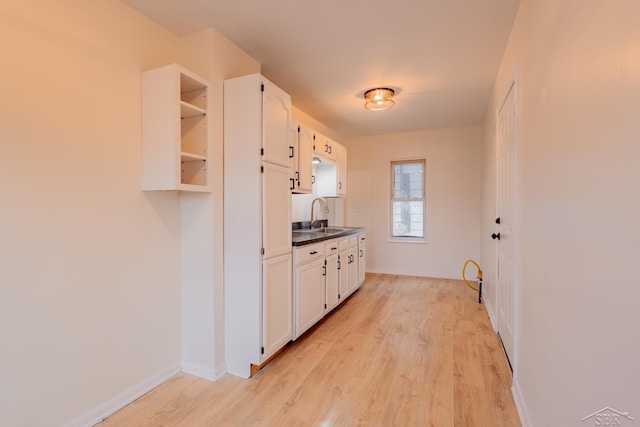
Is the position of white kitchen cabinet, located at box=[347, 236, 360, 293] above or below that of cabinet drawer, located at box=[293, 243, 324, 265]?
below

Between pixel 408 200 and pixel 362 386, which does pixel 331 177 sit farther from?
pixel 362 386

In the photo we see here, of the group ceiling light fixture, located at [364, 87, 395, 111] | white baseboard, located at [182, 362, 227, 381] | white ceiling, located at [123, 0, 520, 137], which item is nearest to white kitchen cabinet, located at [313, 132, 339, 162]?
white ceiling, located at [123, 0, 520, 137]

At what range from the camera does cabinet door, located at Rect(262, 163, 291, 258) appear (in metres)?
2.28

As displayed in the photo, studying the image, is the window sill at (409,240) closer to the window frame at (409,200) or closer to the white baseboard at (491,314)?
the window frame at (409,200)

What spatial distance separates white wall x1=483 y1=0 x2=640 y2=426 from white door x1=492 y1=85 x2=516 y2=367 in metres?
0.48

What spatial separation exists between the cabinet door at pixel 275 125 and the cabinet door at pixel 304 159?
625 mm

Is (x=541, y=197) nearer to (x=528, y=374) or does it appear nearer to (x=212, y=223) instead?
(x=528, y=374)

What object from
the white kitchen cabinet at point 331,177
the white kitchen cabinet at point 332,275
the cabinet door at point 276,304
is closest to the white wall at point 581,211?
the cabinet door at point 276,304

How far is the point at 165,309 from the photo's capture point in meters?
2.21

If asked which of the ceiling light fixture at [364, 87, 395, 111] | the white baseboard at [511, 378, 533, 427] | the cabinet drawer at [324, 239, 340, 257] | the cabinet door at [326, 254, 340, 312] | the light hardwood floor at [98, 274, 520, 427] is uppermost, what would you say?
the ceiling light fixture at [364, 87, 395, 111]

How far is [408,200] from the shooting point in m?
5.46

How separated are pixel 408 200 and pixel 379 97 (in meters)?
2.49

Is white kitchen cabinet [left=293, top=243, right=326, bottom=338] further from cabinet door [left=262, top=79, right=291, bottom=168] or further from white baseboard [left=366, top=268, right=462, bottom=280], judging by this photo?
white baseboard [left=366, top=268, right=462, bottom=280]

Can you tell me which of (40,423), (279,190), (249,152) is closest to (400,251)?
(279,190)
